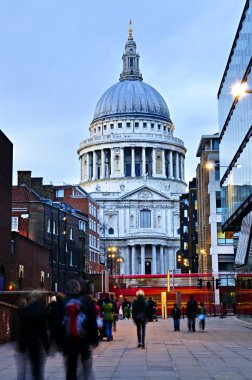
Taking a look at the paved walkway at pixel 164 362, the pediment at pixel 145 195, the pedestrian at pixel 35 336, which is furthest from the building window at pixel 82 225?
the pediment at pixel 145 195

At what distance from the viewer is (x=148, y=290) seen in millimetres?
84688

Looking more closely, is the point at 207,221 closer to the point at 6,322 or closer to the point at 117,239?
the point at 6,322

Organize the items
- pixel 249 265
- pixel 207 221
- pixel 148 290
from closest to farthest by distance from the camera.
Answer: pixel 249 265
pixel 148 290
pixel 207 221

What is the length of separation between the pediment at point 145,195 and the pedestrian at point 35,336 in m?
173

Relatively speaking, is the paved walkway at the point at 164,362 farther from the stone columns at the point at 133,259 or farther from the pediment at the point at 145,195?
the pediment at the point at 145,195

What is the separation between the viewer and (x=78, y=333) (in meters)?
12.3

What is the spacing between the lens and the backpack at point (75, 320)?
40.3 feet

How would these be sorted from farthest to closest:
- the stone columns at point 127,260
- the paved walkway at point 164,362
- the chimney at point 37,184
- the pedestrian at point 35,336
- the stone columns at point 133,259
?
the stone columns at point 127,260 < the stone columns at point 133,259 < the chimney at point 37,184 < the paved walkway at point 164,362 < the pedestrian at point 35,336

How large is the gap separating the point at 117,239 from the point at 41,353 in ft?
554

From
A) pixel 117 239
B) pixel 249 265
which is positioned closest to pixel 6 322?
pixel 249 265

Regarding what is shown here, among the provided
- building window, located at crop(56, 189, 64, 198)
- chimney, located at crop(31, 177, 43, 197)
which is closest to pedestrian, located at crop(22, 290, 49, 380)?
chimney, located at crop(31, 177, 43, 197)

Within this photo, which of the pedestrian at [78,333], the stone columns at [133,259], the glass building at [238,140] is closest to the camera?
the pedestrian at [78,333]

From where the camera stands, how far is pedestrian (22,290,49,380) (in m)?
13.5

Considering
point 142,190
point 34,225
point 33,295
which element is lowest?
point 33,295
